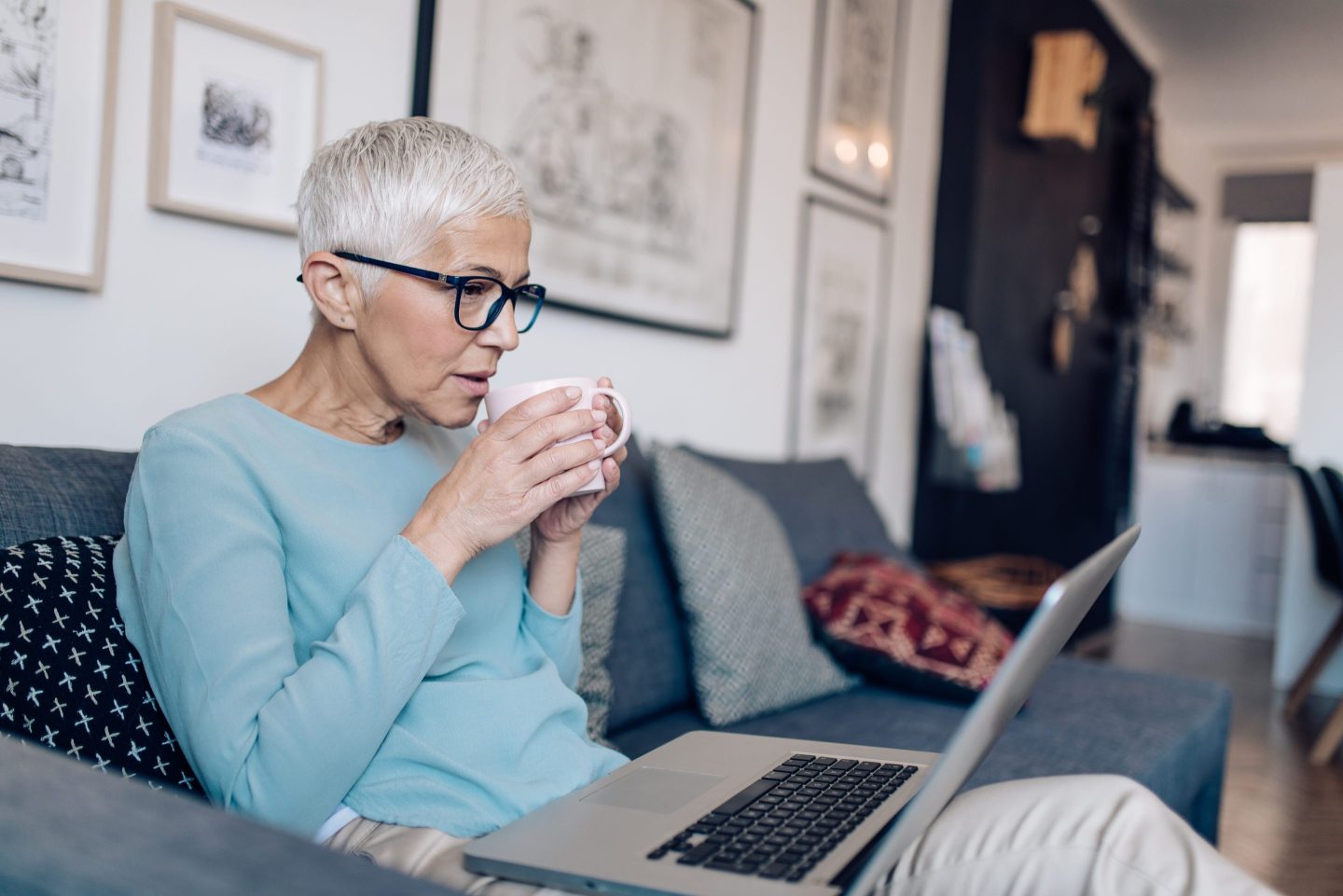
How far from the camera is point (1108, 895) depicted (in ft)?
2.96

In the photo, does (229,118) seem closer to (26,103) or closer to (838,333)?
(26,103)

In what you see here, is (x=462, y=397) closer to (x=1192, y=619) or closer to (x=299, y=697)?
(x=299, y=697)

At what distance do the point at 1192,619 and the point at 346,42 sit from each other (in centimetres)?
569

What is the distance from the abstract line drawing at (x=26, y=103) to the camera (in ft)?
4.50

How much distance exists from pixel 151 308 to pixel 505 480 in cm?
80

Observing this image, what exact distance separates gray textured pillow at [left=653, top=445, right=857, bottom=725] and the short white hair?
93 cm

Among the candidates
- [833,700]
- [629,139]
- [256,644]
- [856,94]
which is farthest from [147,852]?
[856,94]

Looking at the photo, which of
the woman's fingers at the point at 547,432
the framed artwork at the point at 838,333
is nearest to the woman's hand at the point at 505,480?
the woman's fingers at the point at 547,432

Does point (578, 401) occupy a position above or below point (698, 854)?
above

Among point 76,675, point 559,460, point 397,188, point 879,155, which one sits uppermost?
point 879,155

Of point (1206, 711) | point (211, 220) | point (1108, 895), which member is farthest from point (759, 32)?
point (1108, 895)

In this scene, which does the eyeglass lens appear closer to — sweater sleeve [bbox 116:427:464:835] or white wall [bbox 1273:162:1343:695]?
sweater sleeve [bbox 116:427:464:835]

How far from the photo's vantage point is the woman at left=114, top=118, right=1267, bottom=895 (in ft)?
3.06

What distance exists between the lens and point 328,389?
1.18m
